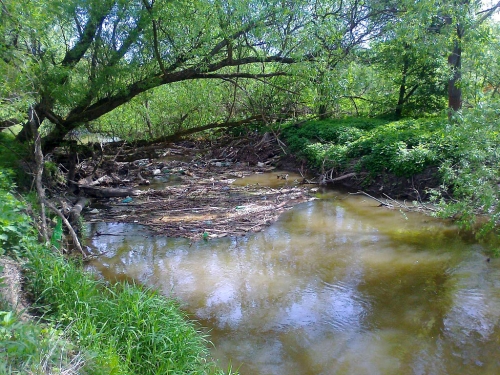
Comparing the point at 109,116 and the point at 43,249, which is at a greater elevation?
the point at 109,116

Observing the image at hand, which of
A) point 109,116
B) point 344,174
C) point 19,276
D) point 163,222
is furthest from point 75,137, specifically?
point 19,276

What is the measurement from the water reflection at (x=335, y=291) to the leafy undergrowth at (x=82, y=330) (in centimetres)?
93

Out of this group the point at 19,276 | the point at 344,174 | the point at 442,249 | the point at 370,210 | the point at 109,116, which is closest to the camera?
the point at 19,276

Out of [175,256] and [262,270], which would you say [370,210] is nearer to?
[262,270]

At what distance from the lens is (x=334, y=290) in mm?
5918

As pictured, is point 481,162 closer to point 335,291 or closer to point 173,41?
point 335,291

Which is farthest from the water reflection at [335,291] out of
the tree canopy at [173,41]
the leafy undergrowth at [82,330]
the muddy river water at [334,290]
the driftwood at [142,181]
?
the driftwood at [142,181]

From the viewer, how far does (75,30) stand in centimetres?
928

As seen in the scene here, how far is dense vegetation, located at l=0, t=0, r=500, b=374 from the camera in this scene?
394 cm

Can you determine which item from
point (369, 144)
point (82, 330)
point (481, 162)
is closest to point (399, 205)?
point (369, 144)

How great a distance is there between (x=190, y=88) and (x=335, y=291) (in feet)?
32.8

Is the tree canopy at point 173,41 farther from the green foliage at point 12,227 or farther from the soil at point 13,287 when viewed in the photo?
the soil at point 13,287

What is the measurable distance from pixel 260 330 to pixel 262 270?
1758 mm

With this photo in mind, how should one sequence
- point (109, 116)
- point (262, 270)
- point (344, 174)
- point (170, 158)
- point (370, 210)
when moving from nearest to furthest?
point (262, 270) < point (370, 210) < point (344, 174) < point (109, 116) < point (170, 158)
